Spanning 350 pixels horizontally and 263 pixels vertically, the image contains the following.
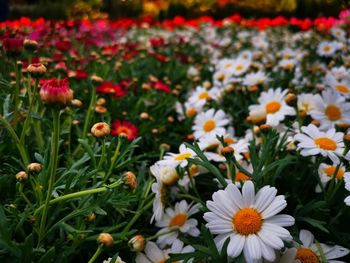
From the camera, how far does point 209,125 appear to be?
1.66 metres

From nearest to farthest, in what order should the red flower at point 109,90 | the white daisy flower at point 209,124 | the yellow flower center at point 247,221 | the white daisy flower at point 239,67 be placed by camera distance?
the yellow flower center at point 247,221, the white daisy flower at point 209,124, the red flower at point 109,90, the white daisy flower at point 239,67

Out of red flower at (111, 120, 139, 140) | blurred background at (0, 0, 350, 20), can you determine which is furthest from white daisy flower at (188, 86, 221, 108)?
blurred background at (0, 0, 350, 20)

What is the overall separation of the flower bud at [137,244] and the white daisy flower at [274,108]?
0.62 m

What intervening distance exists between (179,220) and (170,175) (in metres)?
0.15

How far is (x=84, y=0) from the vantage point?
9.47 m

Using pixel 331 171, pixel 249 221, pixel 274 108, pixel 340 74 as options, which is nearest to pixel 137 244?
pixel 249 221

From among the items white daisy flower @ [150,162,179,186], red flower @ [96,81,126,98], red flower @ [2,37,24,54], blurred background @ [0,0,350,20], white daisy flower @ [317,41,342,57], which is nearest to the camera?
white daisy flower @ [150,162,179,186]

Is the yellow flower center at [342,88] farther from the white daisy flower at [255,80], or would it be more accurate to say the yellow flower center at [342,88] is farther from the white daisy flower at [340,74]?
the white daisy flower at [255,80]

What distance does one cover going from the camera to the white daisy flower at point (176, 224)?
117cm

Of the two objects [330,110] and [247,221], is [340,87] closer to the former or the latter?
[330,110]

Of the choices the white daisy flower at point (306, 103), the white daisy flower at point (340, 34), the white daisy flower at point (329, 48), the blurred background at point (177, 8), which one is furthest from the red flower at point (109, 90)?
the blurred background at point (177, 8)

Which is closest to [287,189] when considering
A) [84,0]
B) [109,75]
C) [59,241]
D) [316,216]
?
[316,216]

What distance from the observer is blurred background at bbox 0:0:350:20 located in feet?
24.4

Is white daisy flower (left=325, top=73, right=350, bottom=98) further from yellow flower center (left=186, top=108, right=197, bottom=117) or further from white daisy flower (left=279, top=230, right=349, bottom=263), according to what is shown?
white daisy flower (left=279, top=230, right=349, bottom=263)
